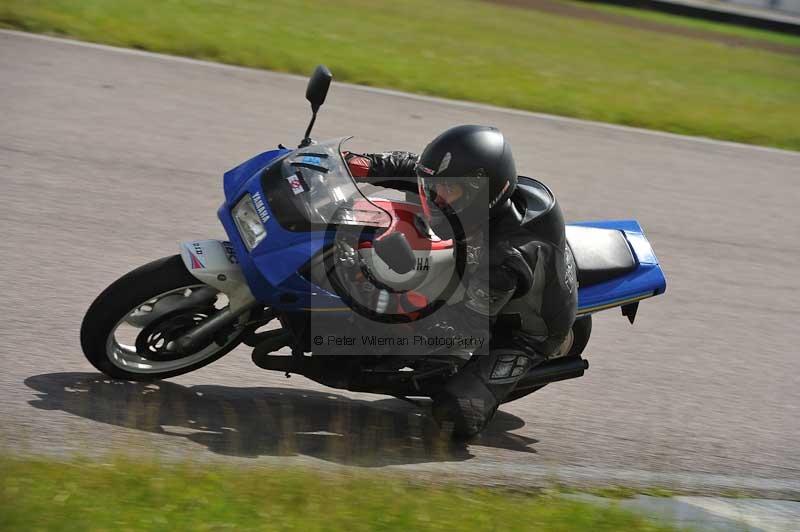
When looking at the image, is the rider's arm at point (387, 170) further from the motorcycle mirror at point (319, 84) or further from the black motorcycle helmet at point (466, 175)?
the black motorcycle helmet at point (466, 175)

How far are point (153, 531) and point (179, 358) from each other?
145 cm

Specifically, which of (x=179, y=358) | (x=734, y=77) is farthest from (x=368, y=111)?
(x=734, y=77)

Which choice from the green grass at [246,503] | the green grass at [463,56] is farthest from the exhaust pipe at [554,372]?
the green grass at [463,56]

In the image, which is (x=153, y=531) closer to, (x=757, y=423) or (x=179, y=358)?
(x=179, y=358)

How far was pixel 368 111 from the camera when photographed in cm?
995

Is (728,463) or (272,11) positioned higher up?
(272,11)

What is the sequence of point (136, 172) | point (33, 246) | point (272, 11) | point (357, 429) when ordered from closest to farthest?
point (357, 429), point (33, 246), point (136, 172), point (272, 11)

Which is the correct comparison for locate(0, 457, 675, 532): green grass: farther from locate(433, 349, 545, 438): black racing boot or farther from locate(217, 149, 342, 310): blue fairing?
locate(217, 149, 342, 310): blue fairing

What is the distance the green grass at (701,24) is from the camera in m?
21.6

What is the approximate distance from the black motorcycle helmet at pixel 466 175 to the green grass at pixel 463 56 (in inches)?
262

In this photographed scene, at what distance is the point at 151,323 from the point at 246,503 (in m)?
1.17

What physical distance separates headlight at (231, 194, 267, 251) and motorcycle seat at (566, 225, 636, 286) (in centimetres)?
171

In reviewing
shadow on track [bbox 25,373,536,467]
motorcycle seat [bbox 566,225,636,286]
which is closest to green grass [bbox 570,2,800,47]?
motorcycle seat [bbox 566,225,636,286]

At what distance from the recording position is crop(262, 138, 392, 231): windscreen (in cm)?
447
